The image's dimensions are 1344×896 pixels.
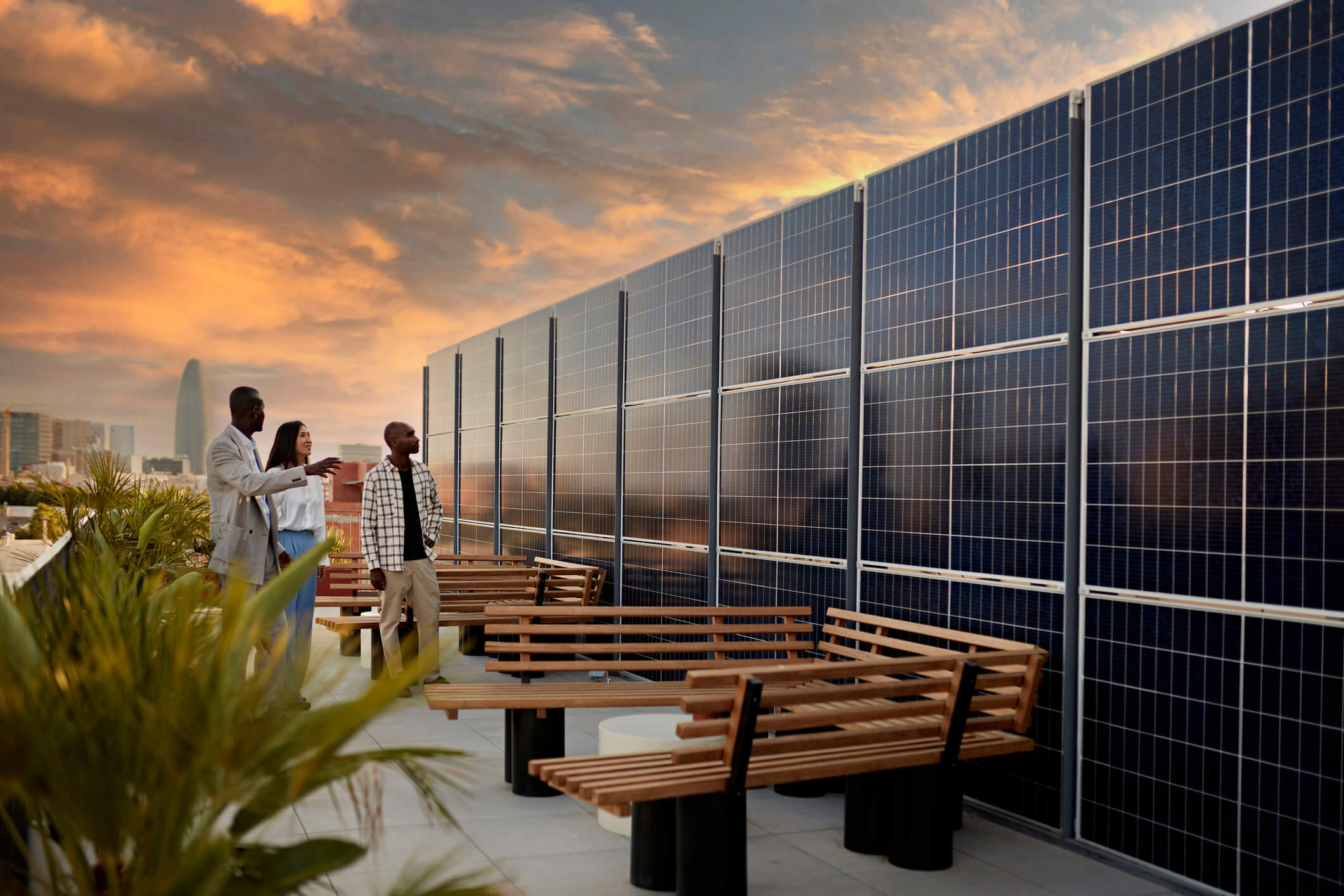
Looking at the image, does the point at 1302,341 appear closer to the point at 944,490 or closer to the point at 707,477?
the point at 944,490

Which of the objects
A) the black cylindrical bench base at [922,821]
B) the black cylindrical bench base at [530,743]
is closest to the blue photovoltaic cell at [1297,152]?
the black cylindrical bench base at [922,821]

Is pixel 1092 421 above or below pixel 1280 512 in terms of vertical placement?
above

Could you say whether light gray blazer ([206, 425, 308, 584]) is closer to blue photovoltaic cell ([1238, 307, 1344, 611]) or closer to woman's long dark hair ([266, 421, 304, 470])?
woman's long dark hair ([266, 421, 304, 470])

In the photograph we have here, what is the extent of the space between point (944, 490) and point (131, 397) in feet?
176

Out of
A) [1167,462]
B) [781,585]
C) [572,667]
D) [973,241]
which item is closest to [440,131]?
[781,585]

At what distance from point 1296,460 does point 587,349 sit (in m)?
8.19

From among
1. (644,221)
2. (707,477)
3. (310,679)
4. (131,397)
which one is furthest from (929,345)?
(131,397)

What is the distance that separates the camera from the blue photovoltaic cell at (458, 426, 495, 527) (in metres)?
14.9

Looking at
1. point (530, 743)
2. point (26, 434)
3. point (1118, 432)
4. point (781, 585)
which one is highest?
point (26, 434)

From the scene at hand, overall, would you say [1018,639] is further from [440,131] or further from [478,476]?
[440,131]

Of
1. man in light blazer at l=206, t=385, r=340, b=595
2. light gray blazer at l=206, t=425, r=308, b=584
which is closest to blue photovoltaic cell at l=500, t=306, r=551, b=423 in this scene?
man in light blazer at l=206, t=385, r=340, b=595

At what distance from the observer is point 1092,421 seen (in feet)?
18.1

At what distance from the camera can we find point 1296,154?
15.1 ft

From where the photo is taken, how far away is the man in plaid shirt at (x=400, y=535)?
8734 mm
